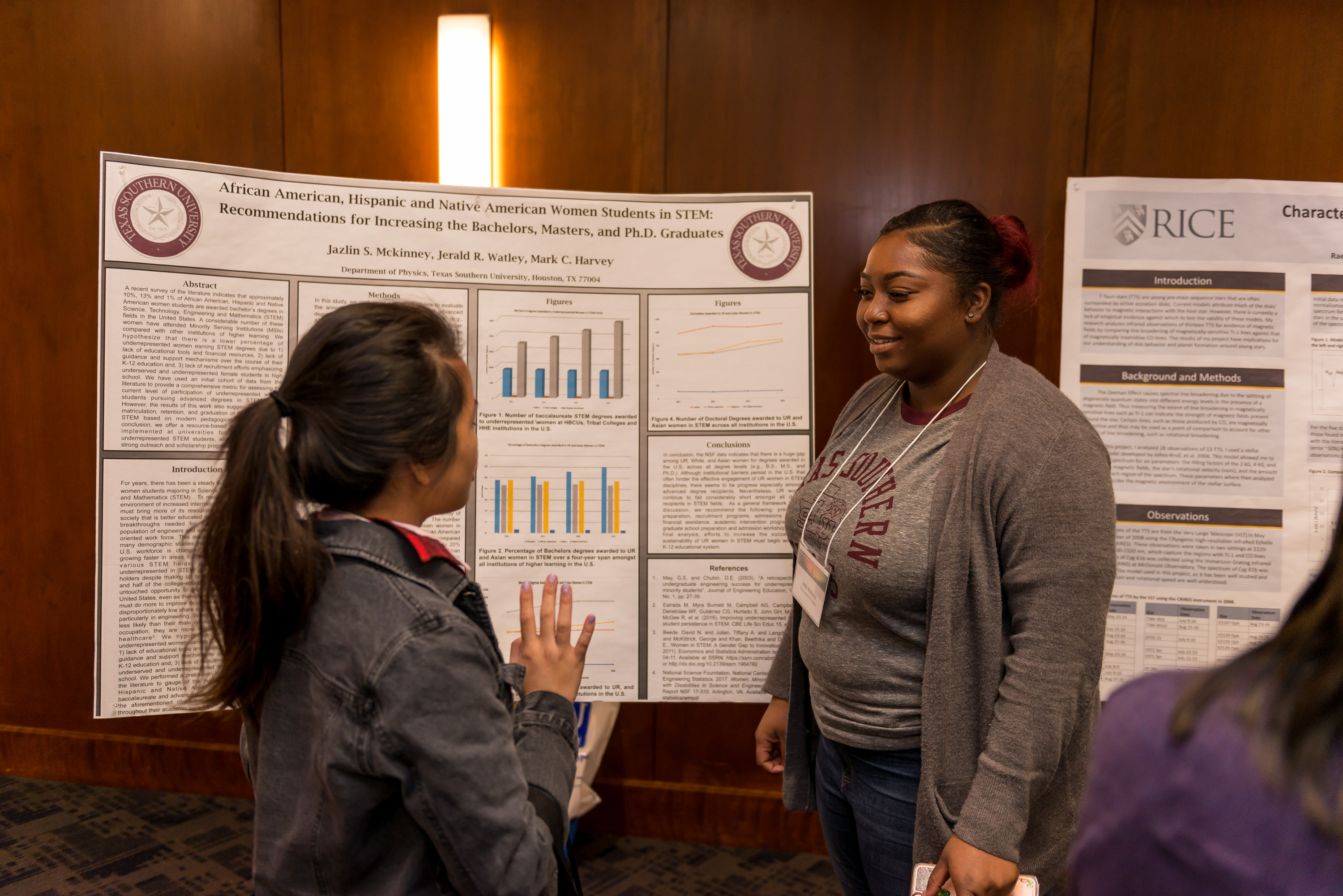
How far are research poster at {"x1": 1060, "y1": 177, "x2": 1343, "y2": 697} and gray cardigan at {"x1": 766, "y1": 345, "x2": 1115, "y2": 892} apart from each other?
1.14 metres

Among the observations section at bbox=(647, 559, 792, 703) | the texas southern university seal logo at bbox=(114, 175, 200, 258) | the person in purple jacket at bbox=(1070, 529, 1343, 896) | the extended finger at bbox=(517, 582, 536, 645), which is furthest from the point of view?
the observations section at bbox=(647, 559, 792, 703)

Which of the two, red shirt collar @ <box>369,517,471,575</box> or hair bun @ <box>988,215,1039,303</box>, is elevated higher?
hair bun @ <box>988,215,1039,303</box>

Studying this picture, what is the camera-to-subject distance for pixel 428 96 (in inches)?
102

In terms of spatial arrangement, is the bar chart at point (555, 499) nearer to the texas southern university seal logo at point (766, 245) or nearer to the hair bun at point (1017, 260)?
the texas southern university seal logo at point (766, 245)

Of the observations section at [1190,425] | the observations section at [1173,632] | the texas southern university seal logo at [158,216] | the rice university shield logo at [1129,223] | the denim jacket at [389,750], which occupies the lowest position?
the observations section at [1173,632]

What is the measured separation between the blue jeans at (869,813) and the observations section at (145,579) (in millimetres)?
1369

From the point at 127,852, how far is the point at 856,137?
10.3ft

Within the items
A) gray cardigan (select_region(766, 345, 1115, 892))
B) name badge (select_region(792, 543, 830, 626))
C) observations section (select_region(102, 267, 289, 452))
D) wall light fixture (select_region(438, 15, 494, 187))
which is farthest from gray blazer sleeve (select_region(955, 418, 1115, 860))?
wall light fixture (select_region(438, 15, 494, 187))

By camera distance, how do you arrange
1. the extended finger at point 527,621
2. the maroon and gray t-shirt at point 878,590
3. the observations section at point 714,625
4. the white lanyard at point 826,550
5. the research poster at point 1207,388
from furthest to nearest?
1. the research poster at point 1207,388
2. the observations section at point 714,625
3. the white lanyard at point 826,550
4. the maroon and gray t-shirt at point 878,590
5. the extended finger at point 527,621

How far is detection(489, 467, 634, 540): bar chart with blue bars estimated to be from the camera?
193 centimetres

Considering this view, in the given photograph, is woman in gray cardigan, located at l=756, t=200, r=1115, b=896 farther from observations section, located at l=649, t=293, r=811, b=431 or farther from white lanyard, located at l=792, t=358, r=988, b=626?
observations section, located at l=649, t=293, r=811, b=431

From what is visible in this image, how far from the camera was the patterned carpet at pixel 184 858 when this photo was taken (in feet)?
7.82

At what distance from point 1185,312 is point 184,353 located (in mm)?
2532

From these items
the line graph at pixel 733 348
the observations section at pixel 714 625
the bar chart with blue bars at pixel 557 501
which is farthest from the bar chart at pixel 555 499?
the line graph at pixel 733 348
